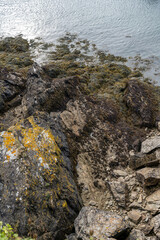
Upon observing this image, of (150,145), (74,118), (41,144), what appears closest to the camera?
(41,144)

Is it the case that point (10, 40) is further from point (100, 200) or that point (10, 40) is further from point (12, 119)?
point (100, 200)

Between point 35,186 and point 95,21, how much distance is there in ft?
129

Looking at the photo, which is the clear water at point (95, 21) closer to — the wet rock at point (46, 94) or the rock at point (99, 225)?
the wet rock at point (46, 94)

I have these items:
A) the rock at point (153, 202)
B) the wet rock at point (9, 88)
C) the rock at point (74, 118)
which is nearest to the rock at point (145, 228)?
the rock at point (153, 202)

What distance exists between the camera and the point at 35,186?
746cm

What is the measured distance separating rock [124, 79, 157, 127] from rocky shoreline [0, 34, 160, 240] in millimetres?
86

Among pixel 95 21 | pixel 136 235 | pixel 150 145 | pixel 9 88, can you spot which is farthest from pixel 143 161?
pixel 95 21

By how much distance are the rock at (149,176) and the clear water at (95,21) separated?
70.3 feet

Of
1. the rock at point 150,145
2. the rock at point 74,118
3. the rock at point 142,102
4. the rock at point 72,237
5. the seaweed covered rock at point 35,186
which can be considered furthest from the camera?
the rock at point 142,102

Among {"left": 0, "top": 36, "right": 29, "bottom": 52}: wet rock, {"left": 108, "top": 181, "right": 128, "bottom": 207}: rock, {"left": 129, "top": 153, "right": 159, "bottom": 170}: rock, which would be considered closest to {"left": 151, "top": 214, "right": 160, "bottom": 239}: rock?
{"left": 108, "top": 181, "right": 128, "bottom": 207}: rock

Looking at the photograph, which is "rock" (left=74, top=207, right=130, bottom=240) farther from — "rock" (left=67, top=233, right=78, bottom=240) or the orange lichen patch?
the orange lichen patch

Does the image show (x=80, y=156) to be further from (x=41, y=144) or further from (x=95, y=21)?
(x=95, y=21)

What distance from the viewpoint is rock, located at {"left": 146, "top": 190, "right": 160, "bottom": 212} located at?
8.48m

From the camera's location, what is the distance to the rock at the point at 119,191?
951cm
